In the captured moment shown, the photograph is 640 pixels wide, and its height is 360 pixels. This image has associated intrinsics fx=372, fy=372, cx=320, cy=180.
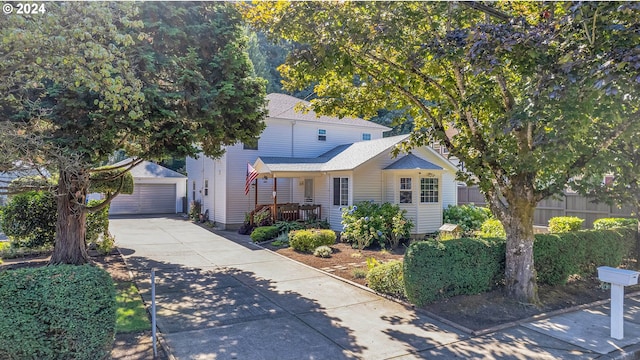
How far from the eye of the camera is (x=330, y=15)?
6.98m

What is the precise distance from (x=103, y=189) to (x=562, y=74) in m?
12.7

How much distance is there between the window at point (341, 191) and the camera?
635 inches

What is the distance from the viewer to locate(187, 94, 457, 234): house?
15.6 meters

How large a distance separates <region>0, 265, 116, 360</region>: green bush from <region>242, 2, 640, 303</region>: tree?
5.19 metres

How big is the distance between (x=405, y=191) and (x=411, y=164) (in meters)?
1.26

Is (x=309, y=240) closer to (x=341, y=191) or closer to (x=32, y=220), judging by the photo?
(x=341, y=191)

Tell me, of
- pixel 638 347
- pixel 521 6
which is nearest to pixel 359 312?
pixel 638 347

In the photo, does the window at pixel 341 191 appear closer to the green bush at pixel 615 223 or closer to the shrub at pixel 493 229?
the shrub at pixel 493 229

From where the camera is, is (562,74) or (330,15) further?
(330,15)

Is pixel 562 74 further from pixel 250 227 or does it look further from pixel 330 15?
pixel 250 227

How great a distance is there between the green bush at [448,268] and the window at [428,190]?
802 cm

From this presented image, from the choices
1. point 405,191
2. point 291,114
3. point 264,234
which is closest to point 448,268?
point 405,191

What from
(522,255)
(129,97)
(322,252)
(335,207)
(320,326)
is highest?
(129,97)

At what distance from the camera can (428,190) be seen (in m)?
15.8
